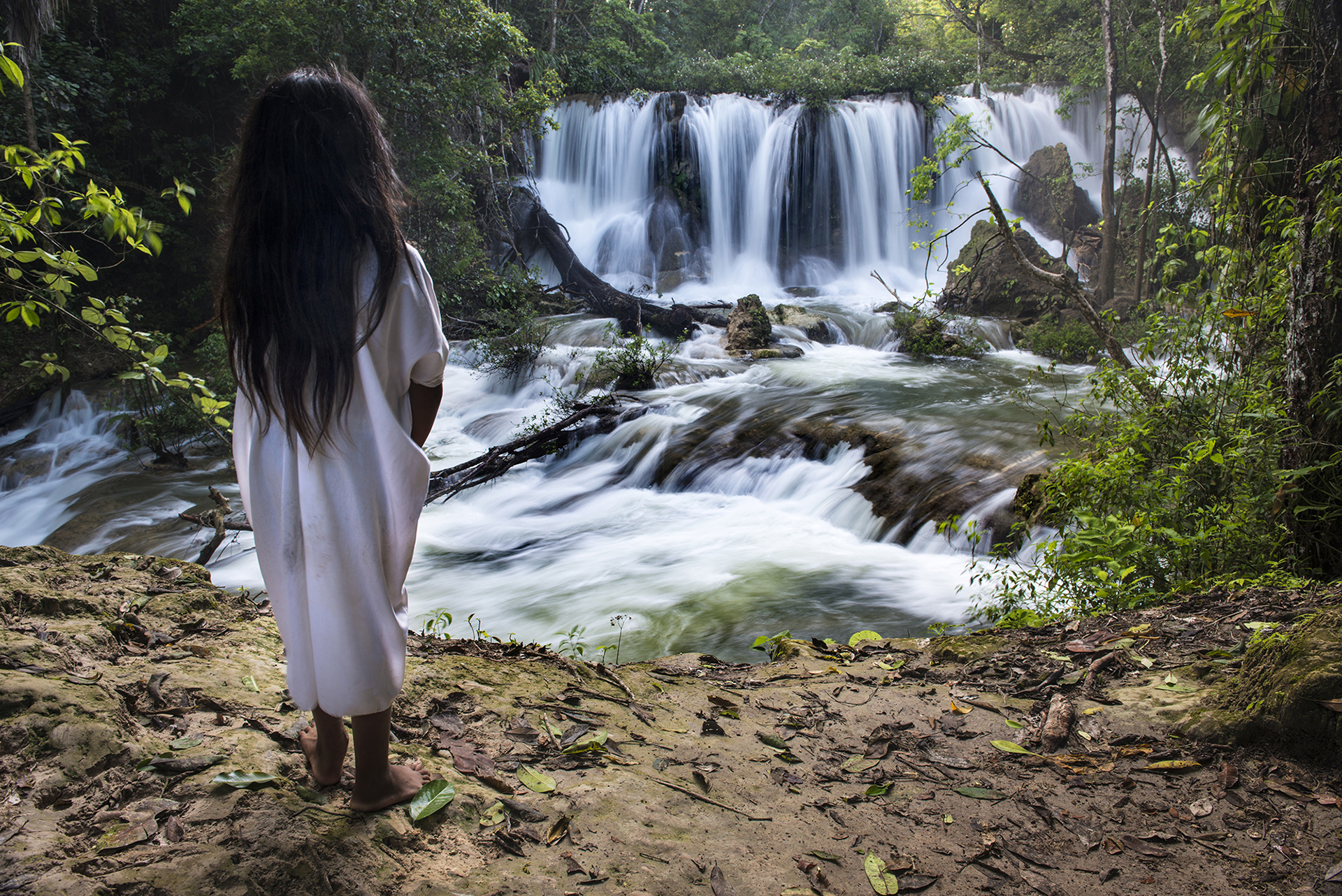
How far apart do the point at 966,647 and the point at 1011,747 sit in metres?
0.98

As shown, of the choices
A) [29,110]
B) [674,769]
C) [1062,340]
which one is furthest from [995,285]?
[29,110]

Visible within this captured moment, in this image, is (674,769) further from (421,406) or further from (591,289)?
(591,289)

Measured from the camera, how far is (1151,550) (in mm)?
3715

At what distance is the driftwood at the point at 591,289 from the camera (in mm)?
13109

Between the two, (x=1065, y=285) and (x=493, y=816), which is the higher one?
(x=1065, y=285)

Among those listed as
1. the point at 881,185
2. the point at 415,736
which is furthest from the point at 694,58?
the point at 415,736

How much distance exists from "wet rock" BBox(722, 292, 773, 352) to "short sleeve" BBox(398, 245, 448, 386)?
1046 cm

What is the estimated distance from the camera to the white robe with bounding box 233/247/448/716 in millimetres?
1628

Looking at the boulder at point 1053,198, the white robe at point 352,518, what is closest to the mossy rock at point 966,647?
the white robe at point 352,518

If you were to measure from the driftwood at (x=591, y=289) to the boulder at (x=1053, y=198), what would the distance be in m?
11.3

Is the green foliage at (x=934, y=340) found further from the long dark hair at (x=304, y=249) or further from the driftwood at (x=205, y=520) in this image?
the long dark hair at (x=304, y=249)

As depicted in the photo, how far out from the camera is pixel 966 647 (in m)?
3.38

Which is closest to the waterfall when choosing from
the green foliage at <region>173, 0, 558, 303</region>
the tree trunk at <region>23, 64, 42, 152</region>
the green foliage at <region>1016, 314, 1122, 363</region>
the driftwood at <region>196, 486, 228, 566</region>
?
the green foliage at <region>173, 0, 558, 303</region>

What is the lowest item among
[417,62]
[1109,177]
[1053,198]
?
[1109,177]
